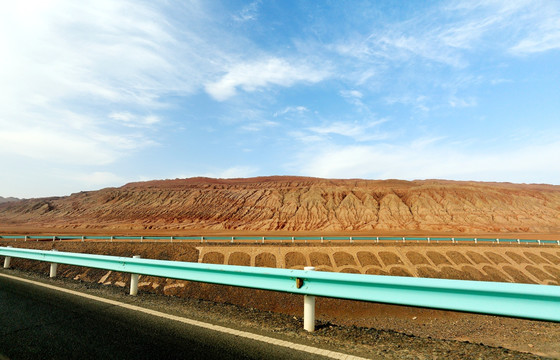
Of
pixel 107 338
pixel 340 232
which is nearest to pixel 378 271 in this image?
pixel 107 338

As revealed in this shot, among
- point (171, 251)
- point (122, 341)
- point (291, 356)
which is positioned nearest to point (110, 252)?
point (171, 251)

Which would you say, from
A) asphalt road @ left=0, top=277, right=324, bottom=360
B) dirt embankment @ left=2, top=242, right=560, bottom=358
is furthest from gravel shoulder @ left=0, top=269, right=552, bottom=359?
dirt embankment @ left=2, top=242, right=560, bottom=358

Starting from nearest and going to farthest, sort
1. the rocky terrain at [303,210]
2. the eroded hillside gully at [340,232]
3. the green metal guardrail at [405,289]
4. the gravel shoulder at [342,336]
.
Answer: the green metal guardrail at [405,289] → the gravel shoulder at [342,336] → the eroded hillside gully at [340,232] → the rocky terrain at [303,210]

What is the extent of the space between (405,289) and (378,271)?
72.5 ft

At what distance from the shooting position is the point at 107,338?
13.4ft

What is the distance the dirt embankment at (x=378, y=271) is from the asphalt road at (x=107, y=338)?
9.21m

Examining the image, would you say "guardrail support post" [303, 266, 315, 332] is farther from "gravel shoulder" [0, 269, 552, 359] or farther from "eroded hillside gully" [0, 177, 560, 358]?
"eroded hillside gully" [0, 177, 560, 358]

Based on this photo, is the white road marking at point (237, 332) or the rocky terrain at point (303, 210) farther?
the rocky terrain at point (303, 210)

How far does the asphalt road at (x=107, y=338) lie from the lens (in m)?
3.56

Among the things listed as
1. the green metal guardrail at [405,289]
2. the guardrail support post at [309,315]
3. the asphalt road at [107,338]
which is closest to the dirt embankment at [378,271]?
the green metal guardrail at [405,289]

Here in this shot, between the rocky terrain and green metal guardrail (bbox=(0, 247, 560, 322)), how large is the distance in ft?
182

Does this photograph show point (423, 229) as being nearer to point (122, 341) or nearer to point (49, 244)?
point (49, 244)

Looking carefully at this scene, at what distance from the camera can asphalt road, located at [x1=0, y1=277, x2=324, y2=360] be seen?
356 cm

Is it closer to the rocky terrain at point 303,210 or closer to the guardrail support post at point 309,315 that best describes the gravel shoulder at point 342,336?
the guardrail support post at point 309,315
